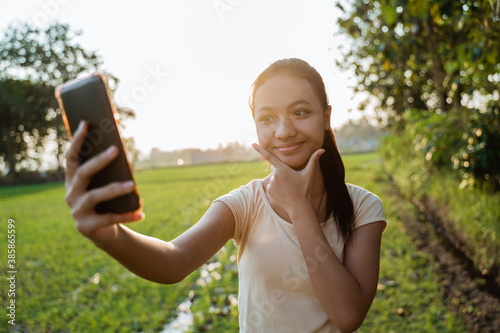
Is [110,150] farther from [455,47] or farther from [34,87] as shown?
[34,87]

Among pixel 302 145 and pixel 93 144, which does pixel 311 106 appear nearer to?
pixel 302 145

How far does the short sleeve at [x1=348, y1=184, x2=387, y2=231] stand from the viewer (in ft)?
Answer: 5.17

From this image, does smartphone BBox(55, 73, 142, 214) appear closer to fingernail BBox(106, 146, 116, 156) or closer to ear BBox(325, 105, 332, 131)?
fingernail BBox(106, 146, 116, 156)

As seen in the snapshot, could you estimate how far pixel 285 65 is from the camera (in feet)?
5.24

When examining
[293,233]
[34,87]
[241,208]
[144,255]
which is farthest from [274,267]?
[34,87]

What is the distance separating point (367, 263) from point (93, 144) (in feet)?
3.71

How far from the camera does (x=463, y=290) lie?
445 centimetres

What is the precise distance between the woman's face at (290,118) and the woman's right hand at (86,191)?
84 cm

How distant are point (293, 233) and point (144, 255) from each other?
65cm

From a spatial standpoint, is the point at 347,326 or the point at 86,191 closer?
the point at 86,191

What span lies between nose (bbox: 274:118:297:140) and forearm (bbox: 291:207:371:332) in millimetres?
346

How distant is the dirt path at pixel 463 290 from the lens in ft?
12.1

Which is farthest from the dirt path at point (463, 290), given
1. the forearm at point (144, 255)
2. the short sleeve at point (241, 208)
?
the forearm at point (144, 255)

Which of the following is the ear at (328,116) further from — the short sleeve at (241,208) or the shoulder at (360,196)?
the short sleeve at (241,208)
